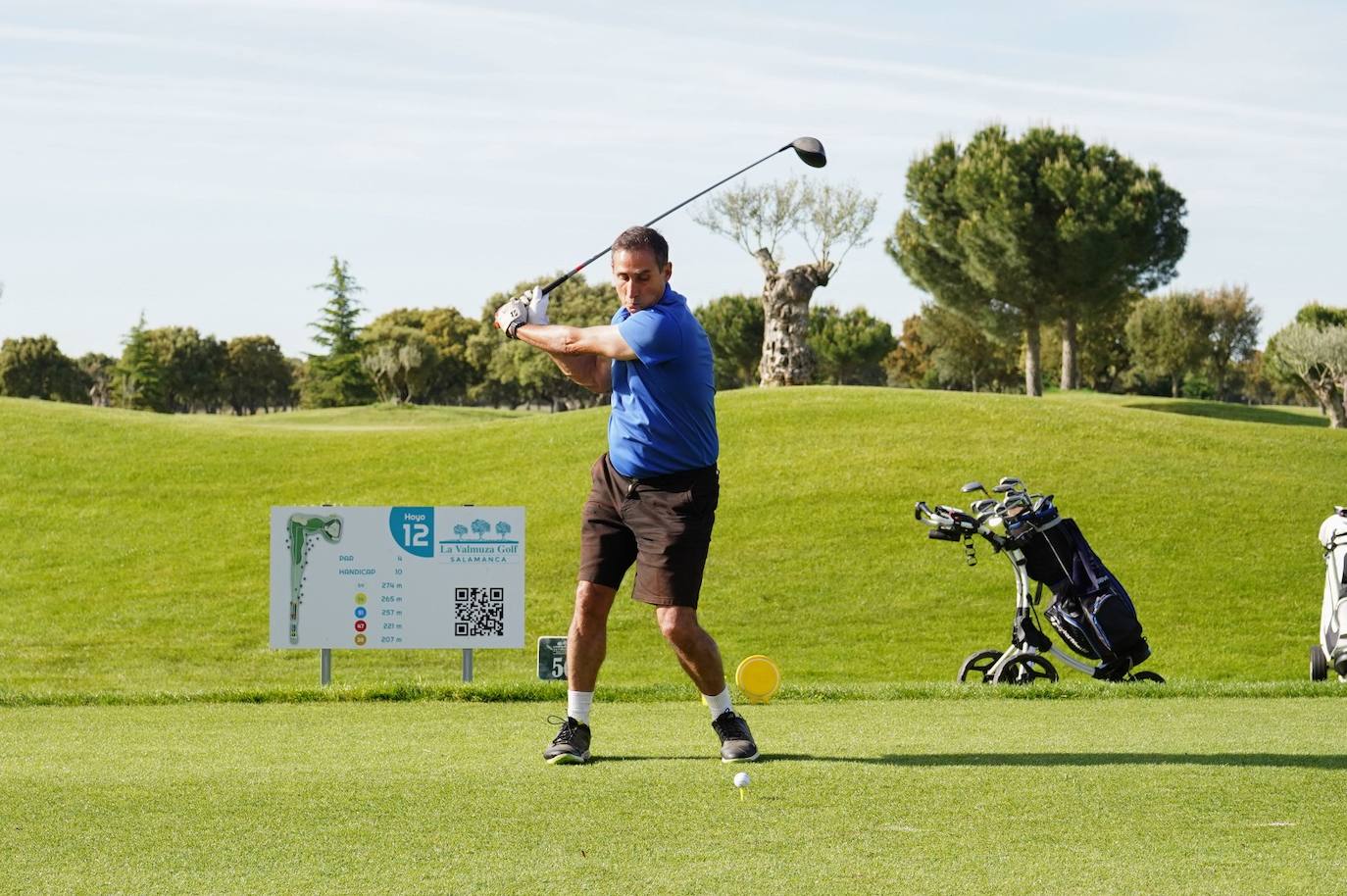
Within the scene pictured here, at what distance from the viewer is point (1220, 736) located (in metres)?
6.81

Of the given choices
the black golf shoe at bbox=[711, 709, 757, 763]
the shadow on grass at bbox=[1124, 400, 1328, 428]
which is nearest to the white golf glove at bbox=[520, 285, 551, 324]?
the black golf shoe at bbox=[711, 709, 757, 763]

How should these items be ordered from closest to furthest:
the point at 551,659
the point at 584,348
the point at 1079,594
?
the point at 584,348 < the point at 551,659 < the point at 1079,594

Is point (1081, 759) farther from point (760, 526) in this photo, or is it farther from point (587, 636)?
point (760, 526)

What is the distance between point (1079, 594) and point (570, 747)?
6.71 meters

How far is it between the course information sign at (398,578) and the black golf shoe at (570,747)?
6.29 meters

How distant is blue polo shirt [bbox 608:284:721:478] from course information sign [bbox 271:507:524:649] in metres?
6.27

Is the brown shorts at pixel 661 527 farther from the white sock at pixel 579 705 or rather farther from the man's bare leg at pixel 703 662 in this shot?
the white sock at pixel 579 705

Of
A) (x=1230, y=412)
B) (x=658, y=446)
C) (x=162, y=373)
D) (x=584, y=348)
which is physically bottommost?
(x=658, y=446)

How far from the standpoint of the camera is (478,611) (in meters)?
12.6

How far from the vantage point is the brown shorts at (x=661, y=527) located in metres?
6.25

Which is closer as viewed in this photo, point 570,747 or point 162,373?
point 570,747

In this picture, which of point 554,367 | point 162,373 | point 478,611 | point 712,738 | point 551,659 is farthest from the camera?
point 162,373

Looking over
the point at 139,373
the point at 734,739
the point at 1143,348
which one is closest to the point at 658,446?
the point at 734,739

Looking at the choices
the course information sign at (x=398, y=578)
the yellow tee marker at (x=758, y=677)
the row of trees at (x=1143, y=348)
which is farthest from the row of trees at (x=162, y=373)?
the yellow tee marker at (x=758, y=677)
